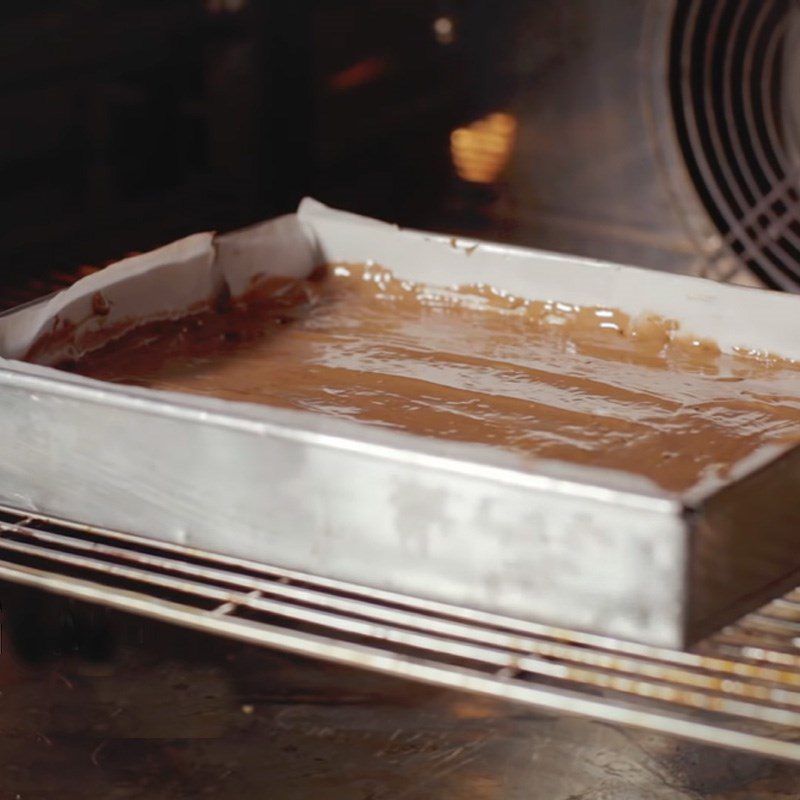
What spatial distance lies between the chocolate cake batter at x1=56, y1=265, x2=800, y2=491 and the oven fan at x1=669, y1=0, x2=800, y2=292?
56 centimetres

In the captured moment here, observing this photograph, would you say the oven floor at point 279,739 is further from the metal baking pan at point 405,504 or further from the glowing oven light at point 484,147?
the glowing oven light at point 484,147

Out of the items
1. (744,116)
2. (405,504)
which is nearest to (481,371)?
(405,504)

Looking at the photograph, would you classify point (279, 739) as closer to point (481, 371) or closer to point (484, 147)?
point (481, 371)

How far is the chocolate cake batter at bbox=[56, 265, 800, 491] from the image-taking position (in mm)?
1154

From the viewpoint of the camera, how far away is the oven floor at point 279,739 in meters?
1.04

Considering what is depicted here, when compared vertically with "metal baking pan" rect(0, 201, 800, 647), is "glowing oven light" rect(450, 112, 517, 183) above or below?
above

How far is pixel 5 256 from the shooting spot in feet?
5.18

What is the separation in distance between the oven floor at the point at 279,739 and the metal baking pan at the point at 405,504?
144mm

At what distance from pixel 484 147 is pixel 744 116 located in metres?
0.40

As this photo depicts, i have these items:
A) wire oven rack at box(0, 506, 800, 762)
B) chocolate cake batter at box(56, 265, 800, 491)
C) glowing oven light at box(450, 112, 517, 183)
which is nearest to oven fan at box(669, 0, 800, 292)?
glowing oven light at box(450, 112, 517, 183)

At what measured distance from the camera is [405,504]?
0.99 meters

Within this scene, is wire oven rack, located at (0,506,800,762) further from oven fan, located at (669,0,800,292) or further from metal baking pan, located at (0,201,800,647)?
oven fan, located at (669,0,800,292)

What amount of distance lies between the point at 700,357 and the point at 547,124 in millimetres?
787

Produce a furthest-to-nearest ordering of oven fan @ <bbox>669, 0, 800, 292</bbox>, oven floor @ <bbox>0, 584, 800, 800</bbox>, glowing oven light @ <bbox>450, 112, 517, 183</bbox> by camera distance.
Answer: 1. glowing oven light @ <bbox>450, 112, 517, 183</bbox>
2. oven fan @ <bbox>669, 0, 800, 292</bbox>
3. oven floor @ <bbox>0, 584, 800, 800</bbox>
